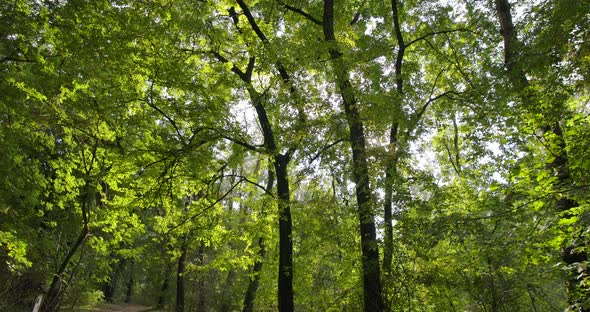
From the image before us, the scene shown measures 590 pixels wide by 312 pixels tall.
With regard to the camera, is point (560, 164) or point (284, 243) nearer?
point (560, 164)

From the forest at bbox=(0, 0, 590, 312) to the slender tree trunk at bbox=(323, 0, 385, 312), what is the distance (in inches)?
1.6

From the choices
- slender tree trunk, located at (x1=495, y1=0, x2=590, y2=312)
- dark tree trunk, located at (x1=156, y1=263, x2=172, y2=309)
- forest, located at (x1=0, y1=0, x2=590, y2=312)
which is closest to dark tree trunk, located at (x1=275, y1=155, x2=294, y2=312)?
forest, located at (x1=0, y1=0, x2=590, y2=312)

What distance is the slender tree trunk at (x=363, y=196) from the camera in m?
6.73

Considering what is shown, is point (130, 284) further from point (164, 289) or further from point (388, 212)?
point (388, 212)

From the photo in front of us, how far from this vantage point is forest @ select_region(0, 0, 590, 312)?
5461mm

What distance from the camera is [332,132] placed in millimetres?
7617

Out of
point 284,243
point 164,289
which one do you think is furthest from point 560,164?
point 164,289

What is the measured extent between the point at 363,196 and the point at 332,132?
4.73 ft

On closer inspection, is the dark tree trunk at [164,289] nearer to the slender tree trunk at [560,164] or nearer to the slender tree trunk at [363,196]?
the slender tree trunk at [363,196]

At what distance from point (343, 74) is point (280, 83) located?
174cm

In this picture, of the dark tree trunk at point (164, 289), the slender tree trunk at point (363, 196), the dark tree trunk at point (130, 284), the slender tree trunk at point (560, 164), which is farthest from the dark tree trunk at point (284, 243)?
the dark tree trunk at point (130, 284)

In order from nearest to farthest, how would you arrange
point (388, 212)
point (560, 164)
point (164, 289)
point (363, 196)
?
point (560, 164), point (388, 212), point (363, 196), point (164, 289)

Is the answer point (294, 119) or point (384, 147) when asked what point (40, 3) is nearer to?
point (294, 119)

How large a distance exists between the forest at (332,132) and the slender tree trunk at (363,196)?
0.13ft
